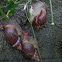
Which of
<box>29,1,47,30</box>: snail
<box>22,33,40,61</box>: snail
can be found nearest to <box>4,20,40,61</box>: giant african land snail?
<box>22,33,40,61</box>: snail

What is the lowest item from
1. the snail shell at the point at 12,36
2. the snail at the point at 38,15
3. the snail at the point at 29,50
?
the snail at the point at 29,50

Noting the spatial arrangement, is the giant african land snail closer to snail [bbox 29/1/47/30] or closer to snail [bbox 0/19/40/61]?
snail [bbox 0/19/40/61]

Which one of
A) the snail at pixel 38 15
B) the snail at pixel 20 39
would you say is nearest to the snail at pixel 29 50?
the snail at pixel 20 39

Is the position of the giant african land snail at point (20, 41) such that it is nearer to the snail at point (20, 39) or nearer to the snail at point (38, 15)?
the snail at point (20, 39)

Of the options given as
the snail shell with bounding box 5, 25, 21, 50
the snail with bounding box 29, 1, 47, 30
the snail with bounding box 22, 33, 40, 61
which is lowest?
the snail with bounding box 22, 33, 40, 61

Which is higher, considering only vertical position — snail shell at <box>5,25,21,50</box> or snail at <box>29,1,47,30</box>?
snail at <box>29,1,47,30</box>

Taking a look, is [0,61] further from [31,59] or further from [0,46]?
[31,59]
